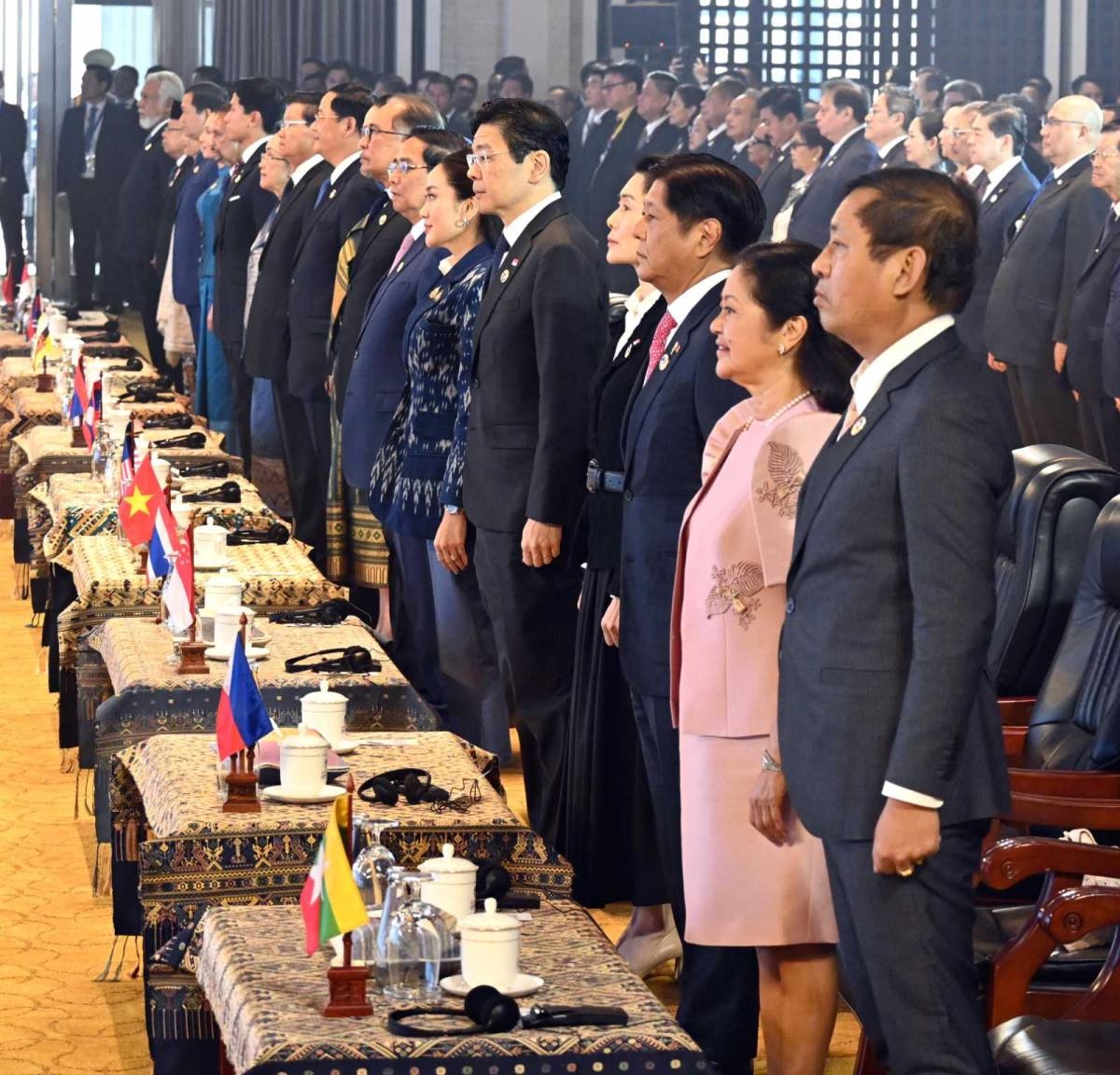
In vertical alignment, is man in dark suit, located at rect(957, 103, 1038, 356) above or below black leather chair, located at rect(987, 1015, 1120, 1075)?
above

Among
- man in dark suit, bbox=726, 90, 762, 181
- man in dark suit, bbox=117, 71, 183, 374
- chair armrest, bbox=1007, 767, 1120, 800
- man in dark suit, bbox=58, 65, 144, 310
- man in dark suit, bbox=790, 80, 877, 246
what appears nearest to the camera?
chair armrest, bbox=1007, 767, 1120, 800

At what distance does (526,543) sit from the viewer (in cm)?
396

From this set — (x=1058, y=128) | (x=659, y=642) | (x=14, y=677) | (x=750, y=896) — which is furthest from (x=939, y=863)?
(x=1058, y=128)

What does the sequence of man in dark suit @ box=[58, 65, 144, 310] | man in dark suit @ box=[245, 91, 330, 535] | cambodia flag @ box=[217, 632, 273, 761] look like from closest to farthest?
cambodia flag @ box=[217, 632, 273, 761] < man in dark suit @ box=[245, 91, 330, 535] < man in dark suit @ box=[58, 65, 144, 310]

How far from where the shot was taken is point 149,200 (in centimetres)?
1229

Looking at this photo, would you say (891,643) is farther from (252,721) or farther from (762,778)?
(252,721)

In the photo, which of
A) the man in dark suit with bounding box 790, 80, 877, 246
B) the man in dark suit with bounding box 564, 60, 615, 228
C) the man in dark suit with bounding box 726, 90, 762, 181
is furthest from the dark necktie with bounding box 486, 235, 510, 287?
the man in dark suit with bounding box 564, 60, 615, 228

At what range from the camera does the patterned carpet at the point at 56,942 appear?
3.35 m

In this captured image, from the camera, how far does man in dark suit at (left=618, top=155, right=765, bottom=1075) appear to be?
10.5 ft

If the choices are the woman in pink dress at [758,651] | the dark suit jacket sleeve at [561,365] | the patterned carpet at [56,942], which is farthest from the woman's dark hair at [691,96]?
the woman in pink dress at [758,651]

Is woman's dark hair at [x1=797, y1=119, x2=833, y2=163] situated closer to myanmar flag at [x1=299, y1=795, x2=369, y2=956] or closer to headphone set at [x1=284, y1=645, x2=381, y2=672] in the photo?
headphone set at [x1=284, y1=645, x2=381, y2=672]

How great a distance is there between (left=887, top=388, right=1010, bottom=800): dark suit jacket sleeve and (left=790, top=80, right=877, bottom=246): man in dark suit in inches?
288

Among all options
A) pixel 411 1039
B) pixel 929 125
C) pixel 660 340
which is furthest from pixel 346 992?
pixel 929 125

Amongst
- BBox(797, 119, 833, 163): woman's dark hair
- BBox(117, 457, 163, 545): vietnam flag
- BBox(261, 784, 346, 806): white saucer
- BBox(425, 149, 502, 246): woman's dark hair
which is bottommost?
BBox(261, 784, 346, 806): white saucer
